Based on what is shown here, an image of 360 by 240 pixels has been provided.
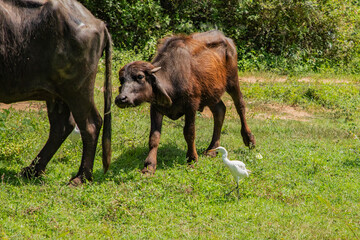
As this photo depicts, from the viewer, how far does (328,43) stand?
1565 cm

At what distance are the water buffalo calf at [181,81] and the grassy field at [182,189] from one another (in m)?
0.55

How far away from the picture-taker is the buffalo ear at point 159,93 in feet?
23.3

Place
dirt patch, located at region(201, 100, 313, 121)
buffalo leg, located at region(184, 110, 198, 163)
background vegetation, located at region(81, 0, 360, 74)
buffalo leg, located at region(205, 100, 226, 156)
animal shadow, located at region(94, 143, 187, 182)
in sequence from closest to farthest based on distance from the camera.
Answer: animal shadow, located at region(94, 143, 187, 182) < buffalo leg, located at region(184, 110, 198, 163) < buffalo leg, located at region(205, 100, 226, 156) < dirt patch, located at region(201, 100, 313, 121) < background vegetation, located at region(81, 0, 360, 74)

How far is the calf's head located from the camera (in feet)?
22.6

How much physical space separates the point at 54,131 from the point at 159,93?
4.67 ft

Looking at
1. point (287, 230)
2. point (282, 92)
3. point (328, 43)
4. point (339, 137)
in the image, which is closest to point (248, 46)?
point (328, 43)

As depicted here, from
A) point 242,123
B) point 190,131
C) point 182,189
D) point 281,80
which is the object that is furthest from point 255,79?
point 182,189

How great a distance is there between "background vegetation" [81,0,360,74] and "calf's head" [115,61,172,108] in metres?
6.81

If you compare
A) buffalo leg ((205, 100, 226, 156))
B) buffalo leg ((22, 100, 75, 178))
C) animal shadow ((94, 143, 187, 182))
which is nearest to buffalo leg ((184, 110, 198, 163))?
animal shadow ((94, 143, 187, 182))

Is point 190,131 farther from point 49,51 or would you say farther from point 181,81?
point 49,51

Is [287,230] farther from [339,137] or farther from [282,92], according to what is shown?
[282,92]

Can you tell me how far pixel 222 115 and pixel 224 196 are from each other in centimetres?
248

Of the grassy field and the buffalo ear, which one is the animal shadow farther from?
the buffalo ear

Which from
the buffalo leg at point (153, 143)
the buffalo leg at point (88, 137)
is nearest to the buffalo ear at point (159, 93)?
the buffalo leg at point (153, 143)
